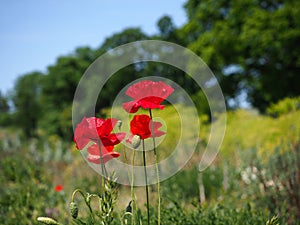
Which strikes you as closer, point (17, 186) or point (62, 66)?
point (17, 186)

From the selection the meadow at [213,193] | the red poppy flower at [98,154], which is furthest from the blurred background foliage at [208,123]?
the red poppy flower at [98,154]

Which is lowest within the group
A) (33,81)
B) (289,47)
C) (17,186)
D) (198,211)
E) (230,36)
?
(198,211)

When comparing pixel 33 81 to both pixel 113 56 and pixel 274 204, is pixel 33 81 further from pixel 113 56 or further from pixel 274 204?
pixel 274 204

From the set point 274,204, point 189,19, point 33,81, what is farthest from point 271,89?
point 33,81

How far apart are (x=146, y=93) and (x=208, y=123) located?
14.8m

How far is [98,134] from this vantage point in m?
1.46

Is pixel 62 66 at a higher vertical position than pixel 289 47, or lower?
higher

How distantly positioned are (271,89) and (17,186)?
15.2m

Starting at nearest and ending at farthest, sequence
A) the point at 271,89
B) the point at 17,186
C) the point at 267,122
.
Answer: the point at 17,186 < the point at 267,122 < the point at 271,89

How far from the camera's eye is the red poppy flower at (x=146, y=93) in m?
1.55

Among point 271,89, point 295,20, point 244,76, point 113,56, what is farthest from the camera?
point 113,56

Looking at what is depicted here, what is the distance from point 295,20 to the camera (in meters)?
14.6

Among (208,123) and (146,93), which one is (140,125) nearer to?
(146,93)

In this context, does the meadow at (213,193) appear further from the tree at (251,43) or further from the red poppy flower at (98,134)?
the tree at (251,43)
